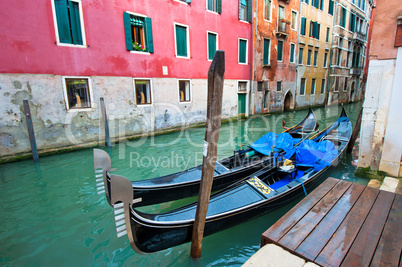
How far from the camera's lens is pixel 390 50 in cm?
299

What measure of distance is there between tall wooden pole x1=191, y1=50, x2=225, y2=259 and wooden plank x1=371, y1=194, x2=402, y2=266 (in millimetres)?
1292

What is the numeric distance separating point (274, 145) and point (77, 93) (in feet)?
18.7

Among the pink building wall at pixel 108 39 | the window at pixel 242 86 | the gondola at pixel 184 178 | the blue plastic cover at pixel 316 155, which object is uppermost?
the pink building wall at pixel 108 39

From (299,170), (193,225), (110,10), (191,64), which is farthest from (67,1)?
(299,170)

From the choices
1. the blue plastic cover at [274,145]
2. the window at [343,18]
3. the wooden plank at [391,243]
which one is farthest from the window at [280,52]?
the wooden plank at [391,243]

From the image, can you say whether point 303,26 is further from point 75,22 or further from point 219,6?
point 75,22

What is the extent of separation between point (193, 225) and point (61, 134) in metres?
5.59

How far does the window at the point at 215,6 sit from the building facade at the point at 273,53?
251cm

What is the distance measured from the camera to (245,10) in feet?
34.6

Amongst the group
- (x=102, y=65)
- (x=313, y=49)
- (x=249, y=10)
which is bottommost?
(x=102, y=65)

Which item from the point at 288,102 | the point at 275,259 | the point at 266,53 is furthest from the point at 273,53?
the point at 275,259

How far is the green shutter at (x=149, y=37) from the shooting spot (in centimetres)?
715

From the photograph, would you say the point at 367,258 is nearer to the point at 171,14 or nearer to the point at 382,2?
the point at 382,2

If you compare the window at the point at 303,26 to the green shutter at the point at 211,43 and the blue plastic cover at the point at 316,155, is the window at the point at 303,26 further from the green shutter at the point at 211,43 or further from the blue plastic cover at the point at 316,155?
the blue plastic cover at the point at 316,155
